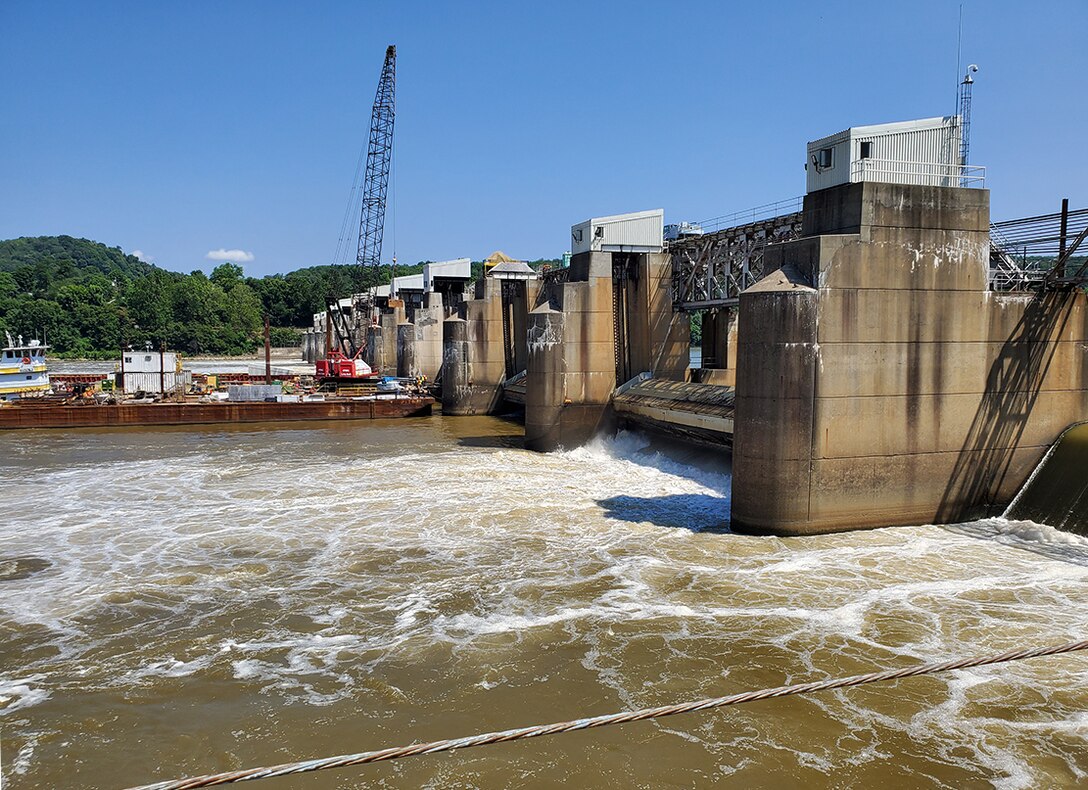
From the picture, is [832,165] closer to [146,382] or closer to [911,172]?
[911,172]

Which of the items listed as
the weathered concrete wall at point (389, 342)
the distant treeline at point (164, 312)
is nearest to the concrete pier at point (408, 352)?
the weathered concrete wall at point (389, 342)

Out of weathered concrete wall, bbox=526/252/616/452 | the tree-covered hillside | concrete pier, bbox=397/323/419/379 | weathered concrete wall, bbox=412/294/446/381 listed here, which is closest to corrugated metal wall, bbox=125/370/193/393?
concrete pier, bbox=397/323/419/379

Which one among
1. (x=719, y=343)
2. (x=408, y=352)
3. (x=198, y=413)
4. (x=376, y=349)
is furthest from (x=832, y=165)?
(x=376, y=349)

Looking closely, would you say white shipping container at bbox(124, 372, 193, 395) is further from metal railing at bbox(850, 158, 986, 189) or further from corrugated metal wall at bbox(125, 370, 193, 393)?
metal railing at bbox(850, 158, 986, 189)

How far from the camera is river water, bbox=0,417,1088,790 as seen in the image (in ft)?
29.7

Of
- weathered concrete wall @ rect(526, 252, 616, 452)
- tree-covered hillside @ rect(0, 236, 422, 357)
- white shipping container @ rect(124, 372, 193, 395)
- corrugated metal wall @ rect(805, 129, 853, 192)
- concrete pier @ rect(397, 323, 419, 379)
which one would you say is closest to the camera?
corrugated metal wall @ rect(805, 129, 853, 192)

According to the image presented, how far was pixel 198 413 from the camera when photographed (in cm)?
4269

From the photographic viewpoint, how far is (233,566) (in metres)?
16.2

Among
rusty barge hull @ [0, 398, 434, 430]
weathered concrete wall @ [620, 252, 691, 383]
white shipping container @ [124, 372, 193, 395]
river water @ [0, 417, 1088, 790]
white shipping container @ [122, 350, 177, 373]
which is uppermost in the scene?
weathered concrete wall @ [620, 252, 691, 383]

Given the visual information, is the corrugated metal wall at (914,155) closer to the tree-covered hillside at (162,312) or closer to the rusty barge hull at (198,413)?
the rusty barge hull at (198,413)

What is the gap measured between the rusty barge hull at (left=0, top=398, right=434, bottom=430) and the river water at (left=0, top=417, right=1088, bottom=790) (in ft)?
68.1

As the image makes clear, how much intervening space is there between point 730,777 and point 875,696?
9.83 feet

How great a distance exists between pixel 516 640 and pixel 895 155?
568 inches

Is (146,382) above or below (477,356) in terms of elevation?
below
